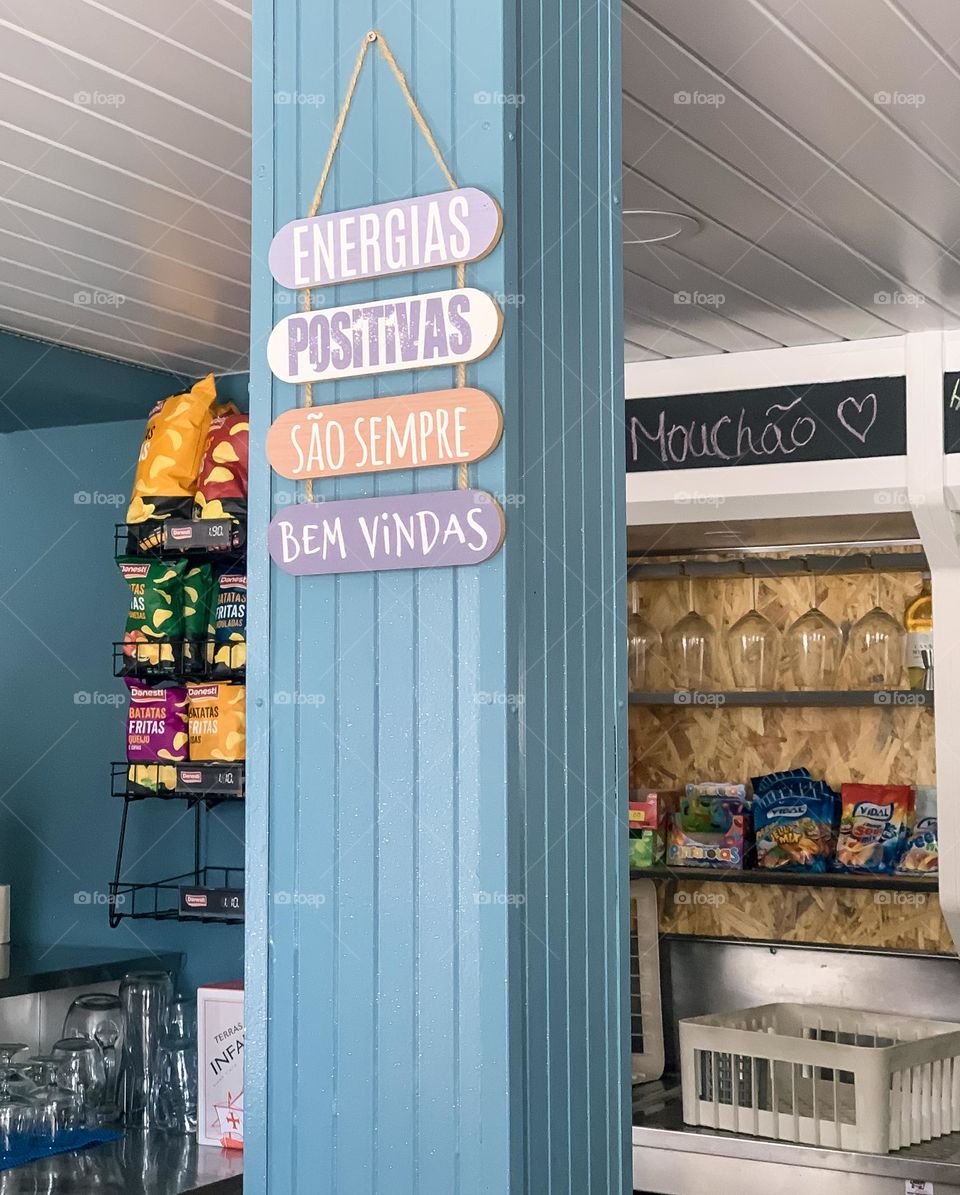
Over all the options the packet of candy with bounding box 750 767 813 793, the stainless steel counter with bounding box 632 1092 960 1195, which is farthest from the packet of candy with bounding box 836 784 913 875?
the stainless steel counter with bounding box 632 1092 960 1195

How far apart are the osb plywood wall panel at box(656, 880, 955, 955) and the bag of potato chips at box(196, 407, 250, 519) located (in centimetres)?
165

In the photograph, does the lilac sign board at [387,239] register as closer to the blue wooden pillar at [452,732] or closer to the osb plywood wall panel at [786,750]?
the blue wooden pillar at [452,732]

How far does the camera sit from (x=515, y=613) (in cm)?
121

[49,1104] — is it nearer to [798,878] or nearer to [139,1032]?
[139,1032]

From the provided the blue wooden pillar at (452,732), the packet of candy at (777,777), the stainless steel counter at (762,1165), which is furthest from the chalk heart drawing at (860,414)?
the blue wooden pillar at (452,732)

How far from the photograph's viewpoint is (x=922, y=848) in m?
3.47

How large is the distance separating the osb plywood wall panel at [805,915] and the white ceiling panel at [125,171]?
189 cm

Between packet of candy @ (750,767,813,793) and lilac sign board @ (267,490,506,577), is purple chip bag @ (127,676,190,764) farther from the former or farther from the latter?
lilac sign board @ (267,490,506,577)

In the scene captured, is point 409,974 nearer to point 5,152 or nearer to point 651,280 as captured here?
point 5,152

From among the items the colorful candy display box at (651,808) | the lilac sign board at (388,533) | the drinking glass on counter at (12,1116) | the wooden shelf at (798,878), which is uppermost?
the lilac sign board at (388,533)

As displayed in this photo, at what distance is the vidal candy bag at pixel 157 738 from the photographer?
2.91 meters

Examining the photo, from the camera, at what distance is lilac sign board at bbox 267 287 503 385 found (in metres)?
1.23

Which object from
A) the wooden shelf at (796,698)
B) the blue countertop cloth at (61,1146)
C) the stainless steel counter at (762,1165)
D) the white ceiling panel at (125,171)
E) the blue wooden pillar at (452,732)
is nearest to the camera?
the blue wooden pillar at (452,732)

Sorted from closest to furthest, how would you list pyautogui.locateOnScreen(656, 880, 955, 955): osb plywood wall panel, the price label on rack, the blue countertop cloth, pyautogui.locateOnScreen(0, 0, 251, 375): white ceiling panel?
pyautogui.locateOnScreen(0, 0, 251, 375): white ceiling panel, the blue countertop cloth, the price label on rack, pyautogui.locateOnScreen(656, 880, 955, 955): osb plywood wall panel
